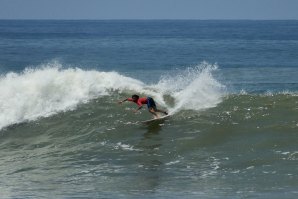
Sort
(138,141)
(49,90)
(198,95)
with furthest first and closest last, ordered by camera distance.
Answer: (49,90) → (198,95) → (138,141)

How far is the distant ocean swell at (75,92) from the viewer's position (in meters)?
23.2

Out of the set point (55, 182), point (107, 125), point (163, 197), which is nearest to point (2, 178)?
point (55, 182)

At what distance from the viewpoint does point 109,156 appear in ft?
56.2

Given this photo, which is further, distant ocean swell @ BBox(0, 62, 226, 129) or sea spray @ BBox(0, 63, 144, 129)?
sea spray @ BBox(0, 63, 144, 129)

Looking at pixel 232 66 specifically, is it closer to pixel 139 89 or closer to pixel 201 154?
pixel 139 89

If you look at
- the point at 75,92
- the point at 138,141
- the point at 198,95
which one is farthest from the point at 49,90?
the point at 138,141

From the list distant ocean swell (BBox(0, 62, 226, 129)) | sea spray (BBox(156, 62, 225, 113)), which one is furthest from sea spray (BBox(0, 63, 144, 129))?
sea spray (BBox(156, 62, 225, 113))

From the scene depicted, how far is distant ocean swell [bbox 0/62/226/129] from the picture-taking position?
915 inches

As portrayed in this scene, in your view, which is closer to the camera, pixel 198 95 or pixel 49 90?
pixel 198 95

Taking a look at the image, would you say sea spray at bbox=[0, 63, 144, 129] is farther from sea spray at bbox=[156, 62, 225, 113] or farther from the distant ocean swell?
sea spray at bbox=[156, 62, 225, 113]

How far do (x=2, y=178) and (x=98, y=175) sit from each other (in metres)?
2.55

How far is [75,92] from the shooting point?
2528 cm

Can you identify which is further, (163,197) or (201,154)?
(201,154)

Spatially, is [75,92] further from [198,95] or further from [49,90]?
[198,95]
